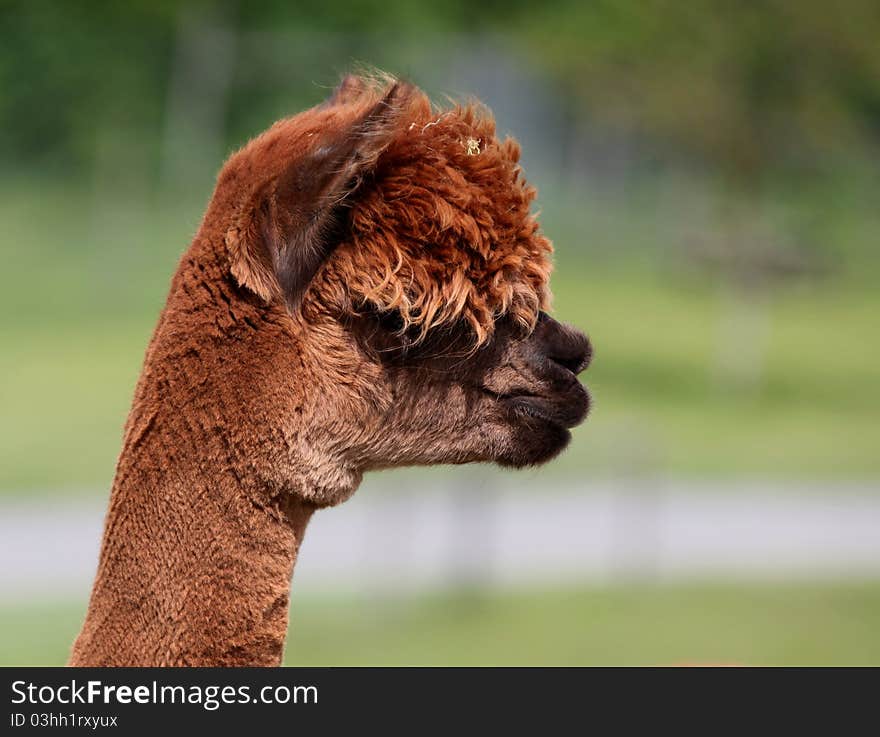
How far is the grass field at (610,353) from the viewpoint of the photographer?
14.5 m

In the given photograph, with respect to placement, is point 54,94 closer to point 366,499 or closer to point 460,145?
point 366,499

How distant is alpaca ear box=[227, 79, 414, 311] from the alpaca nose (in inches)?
22.6

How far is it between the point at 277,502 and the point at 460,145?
0.85 meters

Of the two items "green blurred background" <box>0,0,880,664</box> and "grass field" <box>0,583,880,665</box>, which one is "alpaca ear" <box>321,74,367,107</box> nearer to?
"grass field" <box>0,583,880,665</box>

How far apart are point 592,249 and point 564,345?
26726mm

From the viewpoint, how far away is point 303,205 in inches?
98.3

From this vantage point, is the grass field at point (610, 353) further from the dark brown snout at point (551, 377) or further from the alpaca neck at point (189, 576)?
the alpaca neck at point (189, 576)

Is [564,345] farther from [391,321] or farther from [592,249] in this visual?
[592,249]

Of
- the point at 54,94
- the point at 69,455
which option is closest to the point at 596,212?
the point at 54,94

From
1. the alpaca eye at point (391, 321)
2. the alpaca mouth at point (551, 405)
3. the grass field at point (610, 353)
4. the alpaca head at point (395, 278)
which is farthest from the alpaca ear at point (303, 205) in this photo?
the grass field at point (610, 353)

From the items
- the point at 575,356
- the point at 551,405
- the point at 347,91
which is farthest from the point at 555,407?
the point at 347,91

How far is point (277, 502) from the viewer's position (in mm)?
2566

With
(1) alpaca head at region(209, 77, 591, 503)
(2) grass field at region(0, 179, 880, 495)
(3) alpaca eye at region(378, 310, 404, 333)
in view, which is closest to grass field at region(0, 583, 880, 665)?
(2) grass field at region(0, 179, 880, 495)

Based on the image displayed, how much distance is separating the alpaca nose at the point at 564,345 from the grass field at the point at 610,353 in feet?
26.8
